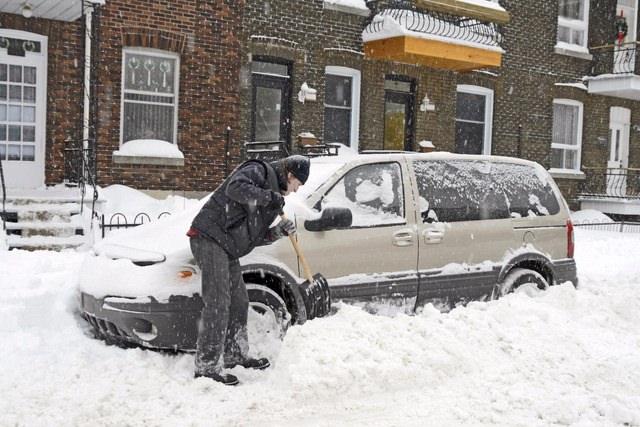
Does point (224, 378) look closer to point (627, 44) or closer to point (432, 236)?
point (432, 236)

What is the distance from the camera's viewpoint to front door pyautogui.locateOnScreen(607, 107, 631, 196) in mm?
22328

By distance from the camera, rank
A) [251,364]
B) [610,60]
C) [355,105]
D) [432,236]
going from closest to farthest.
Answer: [251,364], [432,236], [355,105], [610,60]

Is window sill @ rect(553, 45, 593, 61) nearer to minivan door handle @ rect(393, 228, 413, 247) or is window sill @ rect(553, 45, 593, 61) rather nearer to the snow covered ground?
the snow covered ground

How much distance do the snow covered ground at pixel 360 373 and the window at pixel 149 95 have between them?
7.32 metres

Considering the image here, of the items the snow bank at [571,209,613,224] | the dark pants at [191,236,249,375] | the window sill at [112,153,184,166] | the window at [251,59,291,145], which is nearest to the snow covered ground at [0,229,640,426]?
the dark pants at [191,236,249,375]

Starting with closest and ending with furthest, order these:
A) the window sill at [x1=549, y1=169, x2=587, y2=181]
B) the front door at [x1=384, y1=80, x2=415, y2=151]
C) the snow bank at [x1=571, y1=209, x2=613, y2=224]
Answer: the front door at [x1=384, y1=80, x2=415, y2=151], the snow bank at [x1=571, y1=209, x2=613, y2=224], the window sill at [x1=549, y1=169, x2=587, y2=181]

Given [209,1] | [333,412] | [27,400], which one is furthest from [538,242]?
[209,1]

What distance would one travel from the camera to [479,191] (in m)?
7.35

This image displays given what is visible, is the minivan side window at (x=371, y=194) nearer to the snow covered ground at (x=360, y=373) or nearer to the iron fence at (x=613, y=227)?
the snow covered ground at (x=360, y=373)

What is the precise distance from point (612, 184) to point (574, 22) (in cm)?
501

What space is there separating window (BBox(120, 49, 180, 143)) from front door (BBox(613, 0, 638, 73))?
42.1 ft

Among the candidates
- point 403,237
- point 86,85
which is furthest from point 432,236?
point 86,85

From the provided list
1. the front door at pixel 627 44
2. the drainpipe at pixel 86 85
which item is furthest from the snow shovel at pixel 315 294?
the front door at pixel 627 44

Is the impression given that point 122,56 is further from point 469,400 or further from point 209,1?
point 469,400
